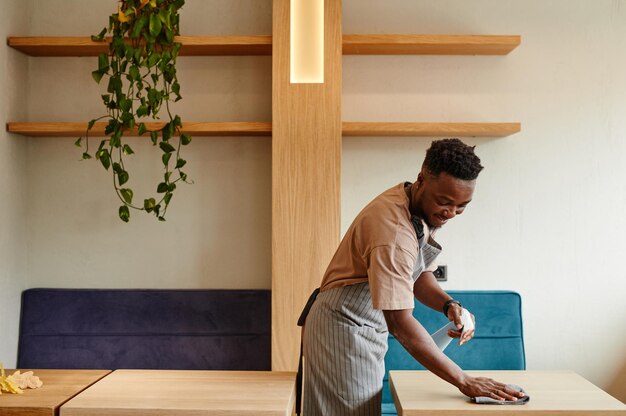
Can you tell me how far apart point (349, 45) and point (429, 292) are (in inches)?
53.7

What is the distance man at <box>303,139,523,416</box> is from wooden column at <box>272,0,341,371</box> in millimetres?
795

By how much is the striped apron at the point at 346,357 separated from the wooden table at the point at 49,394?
781 millimetres

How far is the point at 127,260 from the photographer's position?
11.6 ft

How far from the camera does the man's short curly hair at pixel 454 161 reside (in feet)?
6.59

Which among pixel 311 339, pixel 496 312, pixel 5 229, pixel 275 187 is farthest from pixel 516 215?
pixel 5 229

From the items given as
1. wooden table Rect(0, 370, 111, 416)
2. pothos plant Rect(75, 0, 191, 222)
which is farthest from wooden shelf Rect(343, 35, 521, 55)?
wooden table Rect(0, 370, 111, 416)

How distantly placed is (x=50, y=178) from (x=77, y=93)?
46 centimetres

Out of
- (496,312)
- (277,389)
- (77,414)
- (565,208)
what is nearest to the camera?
(77,414)

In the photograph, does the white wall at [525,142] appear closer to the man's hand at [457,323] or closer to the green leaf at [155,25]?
the green leaf at [155,25]

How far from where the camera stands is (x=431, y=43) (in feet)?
10.6

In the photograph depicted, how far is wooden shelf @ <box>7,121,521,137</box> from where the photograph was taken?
3.22 meters

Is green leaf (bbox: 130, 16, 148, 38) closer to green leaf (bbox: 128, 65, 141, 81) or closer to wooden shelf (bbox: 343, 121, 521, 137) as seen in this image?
green leaf (bbox: 128, 65, 141, 81)

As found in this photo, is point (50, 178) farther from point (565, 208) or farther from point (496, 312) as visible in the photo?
point (565, 208)

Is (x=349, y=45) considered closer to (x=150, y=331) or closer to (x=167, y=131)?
(x=167, y=131)
